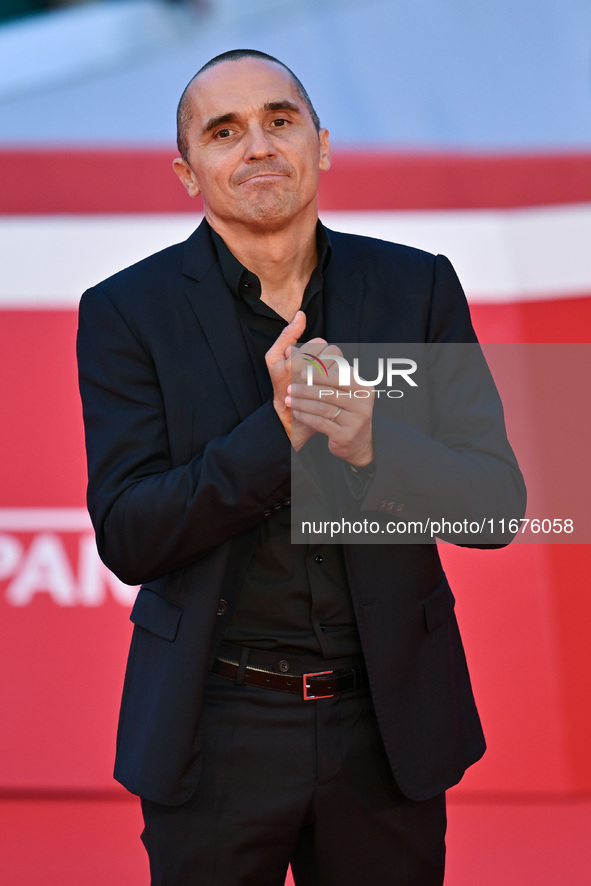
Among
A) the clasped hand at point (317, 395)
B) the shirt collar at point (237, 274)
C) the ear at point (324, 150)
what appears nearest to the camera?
the clasped hand at point (317, 395)

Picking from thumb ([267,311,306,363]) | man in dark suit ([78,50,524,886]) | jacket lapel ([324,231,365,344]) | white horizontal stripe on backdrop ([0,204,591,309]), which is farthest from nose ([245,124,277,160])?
white horizontal stripe on backdrop ([0,204,591,309])

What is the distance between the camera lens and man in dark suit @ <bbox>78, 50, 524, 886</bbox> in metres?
1.34

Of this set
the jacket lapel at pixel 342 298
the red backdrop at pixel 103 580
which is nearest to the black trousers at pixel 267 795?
the jacket lapel at pixel 342 298

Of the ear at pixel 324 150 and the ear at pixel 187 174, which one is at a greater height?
the ear at pixel 324 150

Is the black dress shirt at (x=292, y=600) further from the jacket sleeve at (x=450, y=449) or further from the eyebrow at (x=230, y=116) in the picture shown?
the eyebrow at (x=230, y=116)

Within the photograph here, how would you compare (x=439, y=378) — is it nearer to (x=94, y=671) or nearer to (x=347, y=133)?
(x=94, y=671)

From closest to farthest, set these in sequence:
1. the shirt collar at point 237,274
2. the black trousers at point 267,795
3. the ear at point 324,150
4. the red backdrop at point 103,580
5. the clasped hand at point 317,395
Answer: the clasped hand at point 317,395 < the black trousers at point 267,795 < the shirt collar at point 237,274 < the ear at point 324,150 < the red backdrop at point 103,580

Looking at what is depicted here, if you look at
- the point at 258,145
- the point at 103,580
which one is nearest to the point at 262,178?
the point at 258,145

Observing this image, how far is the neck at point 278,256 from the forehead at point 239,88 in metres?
0.18

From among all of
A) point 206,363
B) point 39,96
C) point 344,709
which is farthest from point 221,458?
point 39,96

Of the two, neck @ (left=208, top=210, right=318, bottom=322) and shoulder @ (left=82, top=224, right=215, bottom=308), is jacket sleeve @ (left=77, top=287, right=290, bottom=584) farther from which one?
neck @ (left=208, top=210, right=318, bottom=322)

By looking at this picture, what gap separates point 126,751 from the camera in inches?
56.7

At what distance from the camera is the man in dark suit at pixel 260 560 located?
1338mm

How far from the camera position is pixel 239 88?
1510 mm
